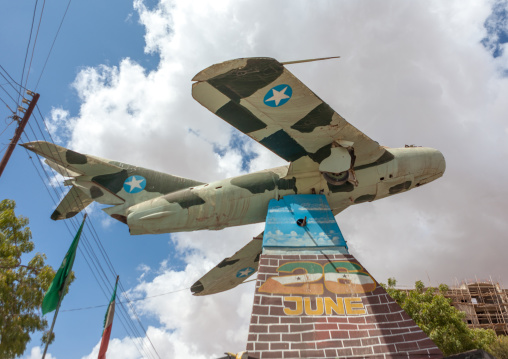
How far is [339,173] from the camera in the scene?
30.9 feet

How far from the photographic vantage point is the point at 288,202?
9281 mm

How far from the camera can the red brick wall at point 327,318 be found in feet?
18.9

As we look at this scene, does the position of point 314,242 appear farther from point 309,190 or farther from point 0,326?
point 0,326

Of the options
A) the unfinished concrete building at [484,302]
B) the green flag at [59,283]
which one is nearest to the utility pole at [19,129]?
the green flag at [59,283]

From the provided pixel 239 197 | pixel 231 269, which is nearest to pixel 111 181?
pixel 239 197

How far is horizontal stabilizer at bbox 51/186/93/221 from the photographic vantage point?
1095 centimetres

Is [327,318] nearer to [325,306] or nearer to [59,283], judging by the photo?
[325,306]

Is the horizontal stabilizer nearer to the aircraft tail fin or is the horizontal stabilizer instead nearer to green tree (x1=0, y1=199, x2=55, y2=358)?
the aircraft tail fin

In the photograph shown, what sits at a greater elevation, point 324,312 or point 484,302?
point 484,302

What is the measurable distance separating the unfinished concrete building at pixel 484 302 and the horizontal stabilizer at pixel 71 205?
61.1 meters

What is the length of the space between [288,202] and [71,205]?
7.40 meters

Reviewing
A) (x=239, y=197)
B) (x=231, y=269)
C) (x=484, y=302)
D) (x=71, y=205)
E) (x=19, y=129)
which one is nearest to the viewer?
(x=239, y=197)

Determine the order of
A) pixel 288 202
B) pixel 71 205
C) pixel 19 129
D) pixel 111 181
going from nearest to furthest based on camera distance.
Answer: pixel 288 202, pixel 111 181, pixel 71 205, pixel 19 129

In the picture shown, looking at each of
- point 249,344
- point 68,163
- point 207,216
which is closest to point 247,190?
point 207,216
